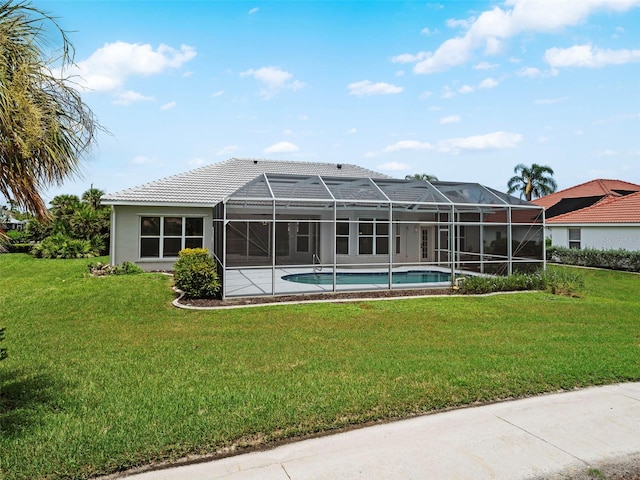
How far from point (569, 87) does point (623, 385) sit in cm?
1133

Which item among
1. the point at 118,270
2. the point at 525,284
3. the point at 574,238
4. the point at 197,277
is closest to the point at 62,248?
the point at 118,270

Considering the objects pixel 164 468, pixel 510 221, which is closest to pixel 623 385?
pixel 164 468

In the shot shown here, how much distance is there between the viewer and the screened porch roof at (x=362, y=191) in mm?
11602

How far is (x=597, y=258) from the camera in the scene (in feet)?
65.8

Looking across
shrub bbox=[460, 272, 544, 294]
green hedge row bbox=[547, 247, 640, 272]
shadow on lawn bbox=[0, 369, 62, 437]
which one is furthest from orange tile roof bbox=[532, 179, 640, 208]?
shadow on lawn bbox=[0, 369, 62, 437]

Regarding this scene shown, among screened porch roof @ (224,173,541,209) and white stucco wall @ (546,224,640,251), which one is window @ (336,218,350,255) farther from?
white stucco wall @ (546,224,640,251)

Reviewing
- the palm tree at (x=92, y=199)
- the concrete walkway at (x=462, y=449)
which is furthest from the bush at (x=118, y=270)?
the concrete walkway at (x=462, y=449)

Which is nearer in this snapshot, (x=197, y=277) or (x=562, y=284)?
(x=197, y=277)

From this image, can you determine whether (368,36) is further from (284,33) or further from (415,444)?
(415,444)

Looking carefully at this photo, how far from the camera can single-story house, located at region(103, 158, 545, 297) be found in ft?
41.1

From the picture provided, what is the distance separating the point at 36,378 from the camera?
500cm

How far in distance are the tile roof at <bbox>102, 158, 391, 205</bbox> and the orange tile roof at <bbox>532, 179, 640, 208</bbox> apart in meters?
19.5

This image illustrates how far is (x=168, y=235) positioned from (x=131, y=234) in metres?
1.39

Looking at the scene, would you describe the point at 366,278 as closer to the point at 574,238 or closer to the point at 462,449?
the point at 462,449
